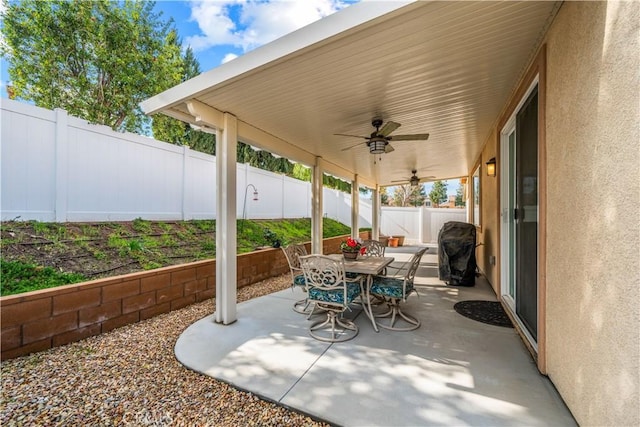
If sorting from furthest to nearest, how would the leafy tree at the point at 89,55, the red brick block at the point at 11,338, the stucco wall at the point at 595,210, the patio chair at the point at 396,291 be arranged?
the leafy tree at the point at 89,55
the patio chair at the point at 396,291
the red brick block at the point at 11,338
the stucco wall at the point at 595,210

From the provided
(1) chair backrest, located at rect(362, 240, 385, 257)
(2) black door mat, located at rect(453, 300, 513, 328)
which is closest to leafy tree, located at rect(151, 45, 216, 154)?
(1) chair backrest, located at rect(362, 240, 385, 257)

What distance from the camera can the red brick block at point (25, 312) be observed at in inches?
92.5

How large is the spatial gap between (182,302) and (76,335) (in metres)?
1.18

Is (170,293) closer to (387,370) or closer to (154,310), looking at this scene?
(154,310)

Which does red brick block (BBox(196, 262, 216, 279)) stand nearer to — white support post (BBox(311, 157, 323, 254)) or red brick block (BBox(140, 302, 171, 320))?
red brick block (BBox(140, 302, 171, 320))

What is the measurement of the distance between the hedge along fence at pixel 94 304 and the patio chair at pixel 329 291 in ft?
6.36

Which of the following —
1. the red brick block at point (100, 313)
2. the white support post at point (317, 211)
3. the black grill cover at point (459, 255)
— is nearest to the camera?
the red brick block at point (100, 313)

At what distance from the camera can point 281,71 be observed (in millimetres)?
2494

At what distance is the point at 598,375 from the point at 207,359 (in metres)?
2.75

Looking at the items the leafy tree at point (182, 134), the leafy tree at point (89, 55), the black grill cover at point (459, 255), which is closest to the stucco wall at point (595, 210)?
the black grill cover at point (459, 255)

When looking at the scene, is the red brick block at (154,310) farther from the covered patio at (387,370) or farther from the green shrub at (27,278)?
the green shrub at (27,278)

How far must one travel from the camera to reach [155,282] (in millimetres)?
3469

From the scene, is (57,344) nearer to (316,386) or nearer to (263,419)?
(263,419)

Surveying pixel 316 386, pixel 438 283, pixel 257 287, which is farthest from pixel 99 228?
pixel 438 283
